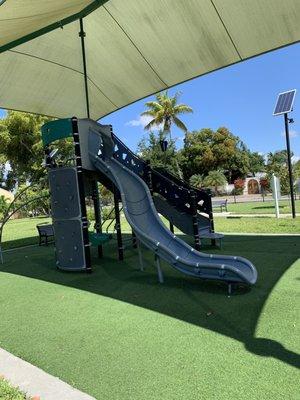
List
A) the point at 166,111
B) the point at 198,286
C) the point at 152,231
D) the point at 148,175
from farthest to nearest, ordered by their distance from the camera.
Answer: the point at 166,111
the point at 148,175
the point at 152,231
the point at 198,286

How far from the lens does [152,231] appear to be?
27.3 ft

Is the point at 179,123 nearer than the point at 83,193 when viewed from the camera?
No

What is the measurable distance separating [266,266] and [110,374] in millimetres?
5067

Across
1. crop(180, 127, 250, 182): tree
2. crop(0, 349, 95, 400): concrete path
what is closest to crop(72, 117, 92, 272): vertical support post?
crop(0, 349, 95, 400): concrete path

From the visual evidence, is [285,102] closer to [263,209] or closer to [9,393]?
[263,209]

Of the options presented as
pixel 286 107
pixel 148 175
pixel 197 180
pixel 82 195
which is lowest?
pixel 82 195

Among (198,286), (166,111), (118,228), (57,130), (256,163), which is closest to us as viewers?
(198,286)

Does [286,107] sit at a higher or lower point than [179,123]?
lower

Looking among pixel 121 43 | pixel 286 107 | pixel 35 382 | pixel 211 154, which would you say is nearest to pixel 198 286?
pixel 35 382

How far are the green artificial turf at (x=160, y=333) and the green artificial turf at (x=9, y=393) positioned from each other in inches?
18.3

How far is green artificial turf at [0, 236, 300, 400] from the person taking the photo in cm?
367

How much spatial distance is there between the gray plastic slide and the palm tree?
40.7 metres

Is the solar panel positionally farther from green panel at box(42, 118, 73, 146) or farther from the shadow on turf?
green panel at box(42, 118, 73, 146)

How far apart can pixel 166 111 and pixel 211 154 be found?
14.4 meters
